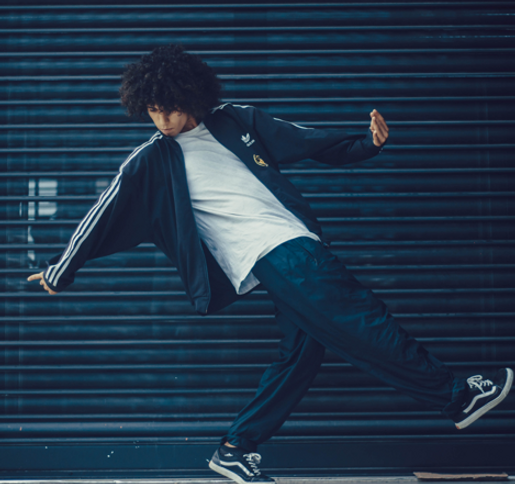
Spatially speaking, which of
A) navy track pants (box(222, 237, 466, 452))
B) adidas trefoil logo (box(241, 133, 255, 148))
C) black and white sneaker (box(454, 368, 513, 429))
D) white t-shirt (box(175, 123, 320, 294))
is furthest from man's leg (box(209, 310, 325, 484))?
adidas trefoil logo (box(241, 133, 255, 148))

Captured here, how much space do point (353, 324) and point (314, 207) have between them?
1265 mm

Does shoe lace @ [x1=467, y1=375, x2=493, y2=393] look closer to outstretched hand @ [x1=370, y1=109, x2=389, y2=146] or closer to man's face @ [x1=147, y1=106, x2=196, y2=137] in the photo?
outstretched hand @ [x1=370, y1=109, x2=389, y2=146]

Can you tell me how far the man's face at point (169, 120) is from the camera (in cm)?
218

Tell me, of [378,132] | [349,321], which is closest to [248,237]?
[349,321]

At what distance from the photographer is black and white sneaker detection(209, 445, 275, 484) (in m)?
2.27

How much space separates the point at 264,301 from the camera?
10.2ft

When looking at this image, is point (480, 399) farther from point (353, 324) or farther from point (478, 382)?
point (353, 324)

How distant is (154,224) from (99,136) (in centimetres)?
118

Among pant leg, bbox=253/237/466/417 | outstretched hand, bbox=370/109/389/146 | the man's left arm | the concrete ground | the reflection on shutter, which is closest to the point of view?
pant leg, bbox=253/237/466/417

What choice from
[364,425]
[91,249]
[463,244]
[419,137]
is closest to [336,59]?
[419,137]

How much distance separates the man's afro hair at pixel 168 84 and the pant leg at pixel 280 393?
1203mm

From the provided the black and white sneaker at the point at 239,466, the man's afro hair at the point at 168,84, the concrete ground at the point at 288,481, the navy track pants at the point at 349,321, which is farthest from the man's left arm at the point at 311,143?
the concrete ground at the point at 288,481

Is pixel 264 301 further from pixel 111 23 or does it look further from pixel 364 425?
pixel 111 23

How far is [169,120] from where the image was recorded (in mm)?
2199
